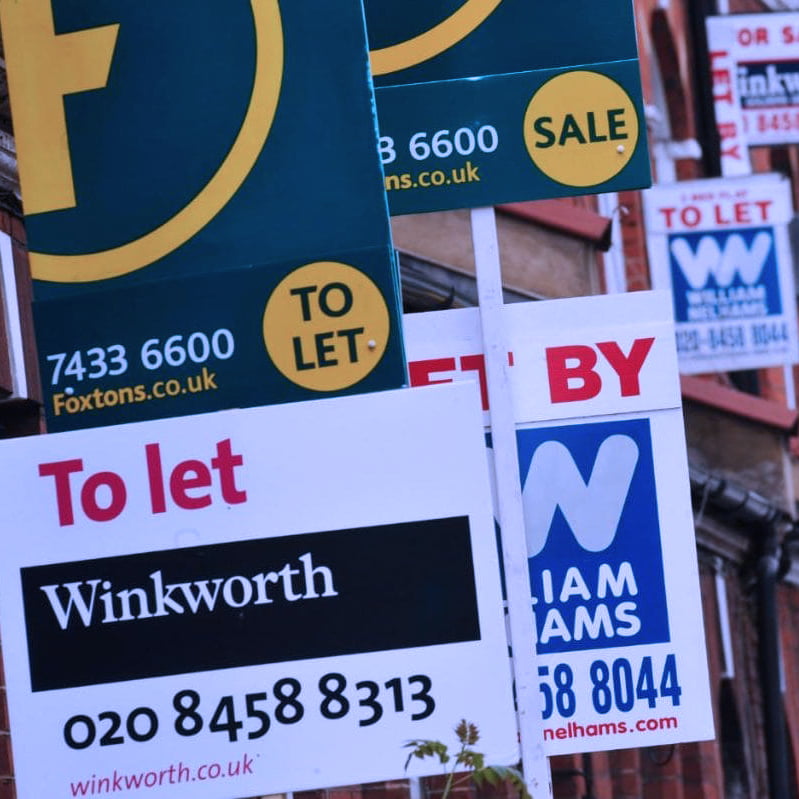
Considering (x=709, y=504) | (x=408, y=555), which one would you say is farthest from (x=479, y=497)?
(x=709, y=504)

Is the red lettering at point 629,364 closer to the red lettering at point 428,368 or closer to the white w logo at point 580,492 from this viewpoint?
the white w logo at point 580,492

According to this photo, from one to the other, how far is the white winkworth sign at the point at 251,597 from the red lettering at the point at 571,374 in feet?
6.50

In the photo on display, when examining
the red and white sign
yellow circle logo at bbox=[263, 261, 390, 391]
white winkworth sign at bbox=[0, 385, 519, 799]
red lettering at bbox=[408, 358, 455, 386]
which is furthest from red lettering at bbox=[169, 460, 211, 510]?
the red and white sign

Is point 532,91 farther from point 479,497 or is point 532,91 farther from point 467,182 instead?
point 479,497

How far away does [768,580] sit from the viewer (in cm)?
1451

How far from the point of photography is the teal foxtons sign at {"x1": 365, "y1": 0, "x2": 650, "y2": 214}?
16.3 ft

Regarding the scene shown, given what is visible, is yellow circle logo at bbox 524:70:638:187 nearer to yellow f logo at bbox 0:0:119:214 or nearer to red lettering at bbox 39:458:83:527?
yellow f logo at bbox 0:0:119:214

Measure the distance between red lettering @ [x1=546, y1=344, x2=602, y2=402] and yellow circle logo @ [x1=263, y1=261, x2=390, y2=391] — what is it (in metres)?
1.83

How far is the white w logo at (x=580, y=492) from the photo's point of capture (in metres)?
5.48

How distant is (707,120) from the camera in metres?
19.2

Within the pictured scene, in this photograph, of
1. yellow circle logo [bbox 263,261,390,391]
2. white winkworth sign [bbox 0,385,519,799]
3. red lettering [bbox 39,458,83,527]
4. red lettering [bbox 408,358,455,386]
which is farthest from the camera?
red lettering [bbox 408,358,455,386]

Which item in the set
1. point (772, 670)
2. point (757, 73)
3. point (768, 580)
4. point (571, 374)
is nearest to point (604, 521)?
point (571, 374)

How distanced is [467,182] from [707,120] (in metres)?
14.6

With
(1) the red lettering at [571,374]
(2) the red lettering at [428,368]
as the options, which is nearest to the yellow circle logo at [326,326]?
(2) the red lettering at [428,368]
